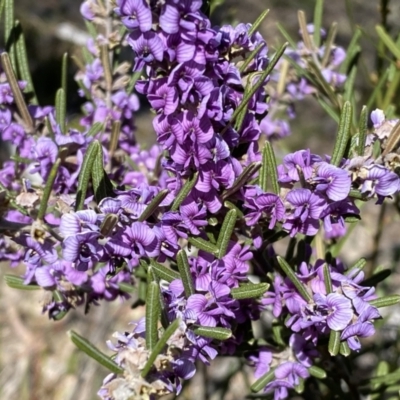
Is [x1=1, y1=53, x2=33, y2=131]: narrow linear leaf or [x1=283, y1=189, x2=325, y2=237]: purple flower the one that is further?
[x1=1, y1=53, x2=33, y2=131]: narrow linear leaf

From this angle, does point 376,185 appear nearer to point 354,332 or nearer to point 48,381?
point 354,332

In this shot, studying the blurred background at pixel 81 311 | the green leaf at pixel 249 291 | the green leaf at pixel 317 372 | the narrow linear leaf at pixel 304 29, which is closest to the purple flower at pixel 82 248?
the green leaf at pixel 249 291

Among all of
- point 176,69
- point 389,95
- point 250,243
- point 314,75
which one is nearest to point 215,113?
point 176,69

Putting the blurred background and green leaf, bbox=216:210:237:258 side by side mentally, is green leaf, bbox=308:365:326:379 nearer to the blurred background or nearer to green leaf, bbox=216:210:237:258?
green leaf, bbox=216:210:237:258

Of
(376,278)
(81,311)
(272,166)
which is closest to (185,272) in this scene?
(272,166)

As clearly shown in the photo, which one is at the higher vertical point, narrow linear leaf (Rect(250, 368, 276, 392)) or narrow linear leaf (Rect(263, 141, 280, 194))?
narrow linear leaf (Rect(263, 141, 280, 194))

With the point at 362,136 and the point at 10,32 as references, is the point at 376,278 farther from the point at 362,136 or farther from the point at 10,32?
the point at 10,32

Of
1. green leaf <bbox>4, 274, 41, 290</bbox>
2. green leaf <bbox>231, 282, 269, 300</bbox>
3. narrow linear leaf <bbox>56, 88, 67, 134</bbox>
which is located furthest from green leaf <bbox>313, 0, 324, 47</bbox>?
green leaf <bbox>4, 274, 41, 290</bbox>
